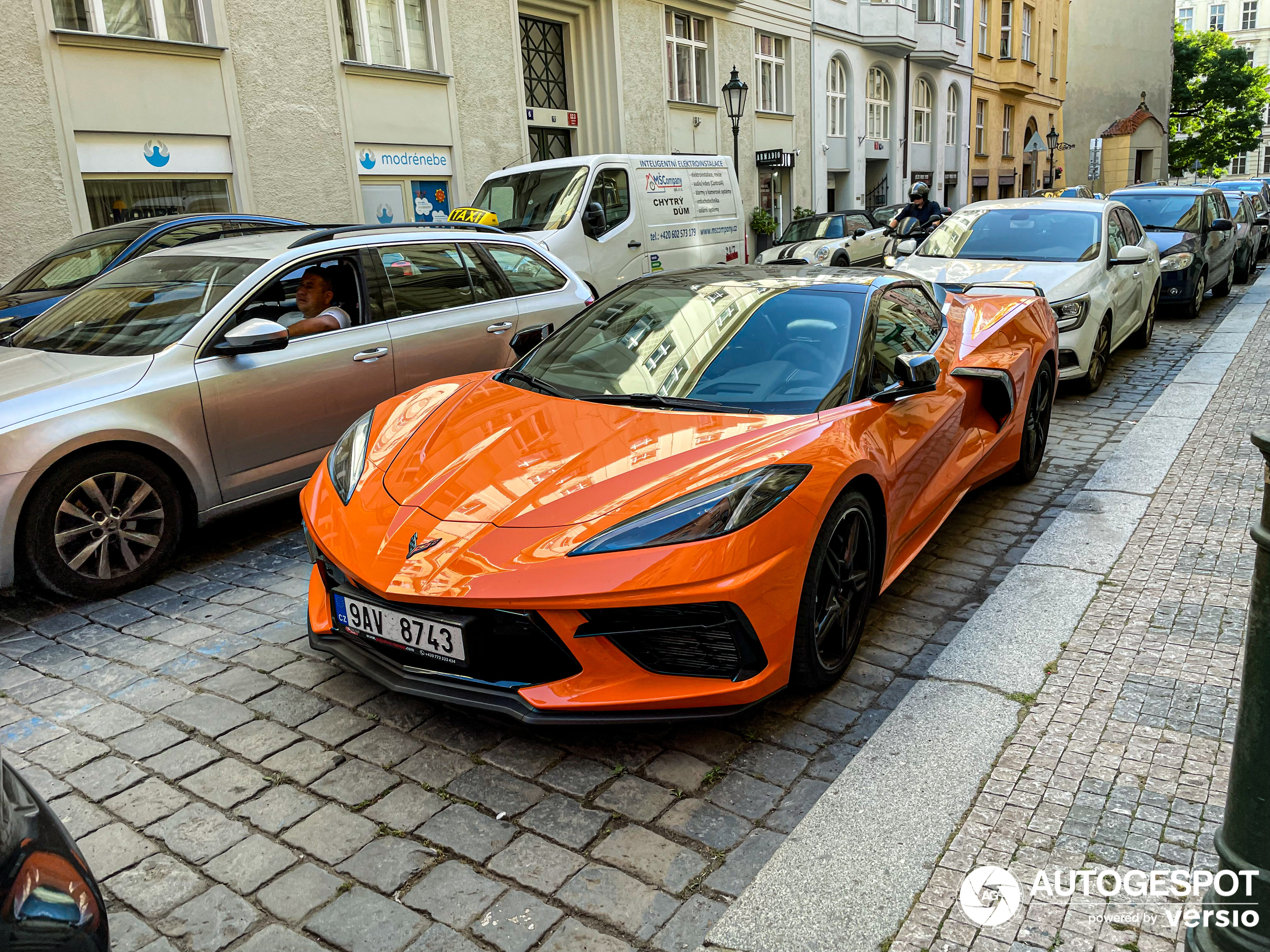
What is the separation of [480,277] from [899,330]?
9.96ft

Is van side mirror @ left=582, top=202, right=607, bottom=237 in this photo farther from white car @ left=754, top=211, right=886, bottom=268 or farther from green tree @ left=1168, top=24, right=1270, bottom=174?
green tree @ left=1168, top=24, right=1270, bottom=174

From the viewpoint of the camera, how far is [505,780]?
9.61 ft

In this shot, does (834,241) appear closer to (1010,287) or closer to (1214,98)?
(1010,287)

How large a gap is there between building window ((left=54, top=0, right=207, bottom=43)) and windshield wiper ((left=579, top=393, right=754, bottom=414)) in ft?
35.4

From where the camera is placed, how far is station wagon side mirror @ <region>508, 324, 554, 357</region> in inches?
249

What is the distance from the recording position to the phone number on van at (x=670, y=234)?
12102 mm

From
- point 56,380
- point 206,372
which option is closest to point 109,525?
point 56,380

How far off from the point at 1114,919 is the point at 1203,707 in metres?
1.18

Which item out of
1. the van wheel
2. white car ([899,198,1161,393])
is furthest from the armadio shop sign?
the van wheel

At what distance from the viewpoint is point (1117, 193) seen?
15.0 m

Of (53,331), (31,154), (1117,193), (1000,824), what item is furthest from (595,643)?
(1117,193)

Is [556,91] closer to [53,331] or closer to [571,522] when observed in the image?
[53,331]

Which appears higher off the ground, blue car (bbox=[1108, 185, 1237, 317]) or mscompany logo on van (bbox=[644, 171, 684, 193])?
mscompany logo on van (bbox=[644, 171, 684, 193])

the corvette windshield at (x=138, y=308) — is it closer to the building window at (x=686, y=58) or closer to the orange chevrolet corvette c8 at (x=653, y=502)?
the orange chevrolet corvette c8 at (x=653, y=502)
